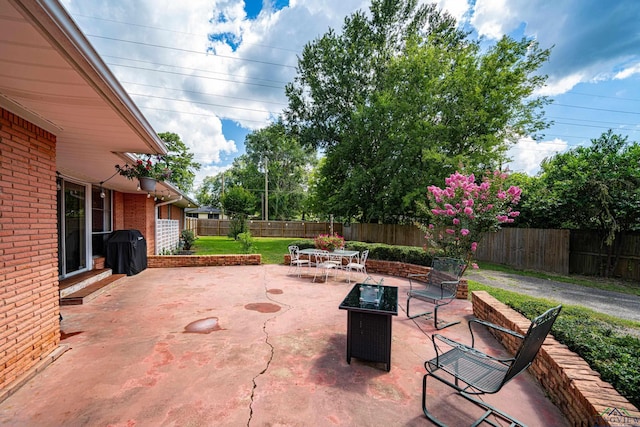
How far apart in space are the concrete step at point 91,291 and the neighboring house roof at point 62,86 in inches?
114

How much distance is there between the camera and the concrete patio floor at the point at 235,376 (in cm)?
217

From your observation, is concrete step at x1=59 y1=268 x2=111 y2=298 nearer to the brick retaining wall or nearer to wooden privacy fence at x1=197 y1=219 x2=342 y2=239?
the brick retaining wall

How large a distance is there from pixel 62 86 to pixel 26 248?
6.02ft

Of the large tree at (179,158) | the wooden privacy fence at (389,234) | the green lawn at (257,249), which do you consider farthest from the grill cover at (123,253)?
the large tree at (179,158)

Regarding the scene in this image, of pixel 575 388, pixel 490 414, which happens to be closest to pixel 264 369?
pixel 490 414

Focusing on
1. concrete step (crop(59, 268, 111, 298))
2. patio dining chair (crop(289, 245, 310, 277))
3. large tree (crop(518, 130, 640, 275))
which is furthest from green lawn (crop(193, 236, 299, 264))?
large tree (crop(518, 130, 640, 275))

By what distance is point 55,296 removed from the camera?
317cm

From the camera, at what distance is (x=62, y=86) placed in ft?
6.59

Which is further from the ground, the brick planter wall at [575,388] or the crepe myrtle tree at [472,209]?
the crepe myrtle tree at [472,209]

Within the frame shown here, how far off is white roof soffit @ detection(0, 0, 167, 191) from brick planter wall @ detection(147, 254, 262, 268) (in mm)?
5557

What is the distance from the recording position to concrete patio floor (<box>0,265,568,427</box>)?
217cm

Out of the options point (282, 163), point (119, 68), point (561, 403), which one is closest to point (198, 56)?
point (119, 68)

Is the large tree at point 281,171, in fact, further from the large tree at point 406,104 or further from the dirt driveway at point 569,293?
the dirt driveway at point 569,293

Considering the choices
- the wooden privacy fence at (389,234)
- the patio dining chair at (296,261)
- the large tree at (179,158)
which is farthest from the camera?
the large tree at (179,158)
